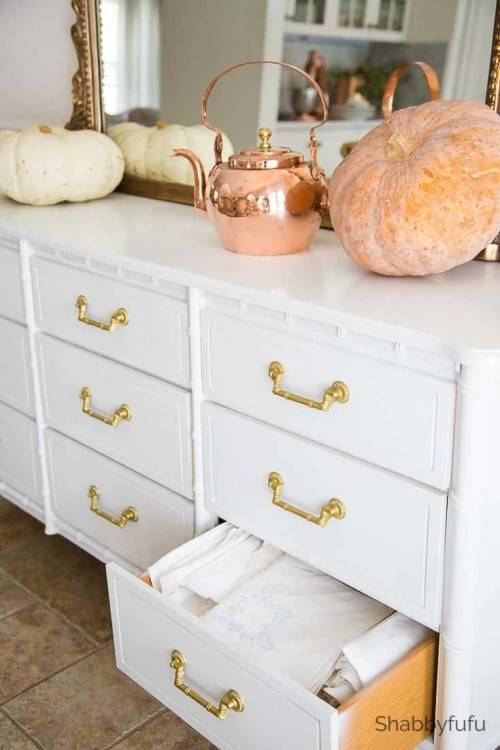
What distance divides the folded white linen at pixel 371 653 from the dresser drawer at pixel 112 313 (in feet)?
1.60

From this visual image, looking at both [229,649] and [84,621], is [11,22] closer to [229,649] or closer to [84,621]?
[84,621]

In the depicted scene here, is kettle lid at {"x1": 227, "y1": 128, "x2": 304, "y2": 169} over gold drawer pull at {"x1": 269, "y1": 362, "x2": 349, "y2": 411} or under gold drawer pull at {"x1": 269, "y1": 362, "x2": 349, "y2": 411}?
over

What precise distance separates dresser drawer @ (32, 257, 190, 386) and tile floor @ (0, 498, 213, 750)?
574 mm

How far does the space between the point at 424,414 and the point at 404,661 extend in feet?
1.10

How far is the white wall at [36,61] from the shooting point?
2125 millimetres

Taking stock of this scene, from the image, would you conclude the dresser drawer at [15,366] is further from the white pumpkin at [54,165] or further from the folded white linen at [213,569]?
the folded white linen at [213,569]

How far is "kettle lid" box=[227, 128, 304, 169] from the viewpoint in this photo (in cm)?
140

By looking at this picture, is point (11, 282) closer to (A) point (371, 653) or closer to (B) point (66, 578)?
(B) point (66, 578)

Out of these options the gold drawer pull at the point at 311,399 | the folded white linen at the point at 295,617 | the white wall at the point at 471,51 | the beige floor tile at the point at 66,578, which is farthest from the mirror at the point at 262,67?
the beige floor tile at the point at 66,578

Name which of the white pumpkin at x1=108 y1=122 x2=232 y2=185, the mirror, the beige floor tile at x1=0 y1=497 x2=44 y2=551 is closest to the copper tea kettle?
the mirror

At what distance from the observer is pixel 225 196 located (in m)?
1.40

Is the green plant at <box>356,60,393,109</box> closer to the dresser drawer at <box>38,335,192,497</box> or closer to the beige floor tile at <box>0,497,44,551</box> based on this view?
the dresser drawer at <box>38,335,192,497</box>

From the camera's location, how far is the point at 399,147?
1200 millimetres

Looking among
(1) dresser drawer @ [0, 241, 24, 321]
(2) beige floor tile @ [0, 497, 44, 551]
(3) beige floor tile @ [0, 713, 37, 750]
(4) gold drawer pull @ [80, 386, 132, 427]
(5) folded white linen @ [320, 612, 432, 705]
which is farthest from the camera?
(2) beige floor tile @ [0, 497, 44, 551]
